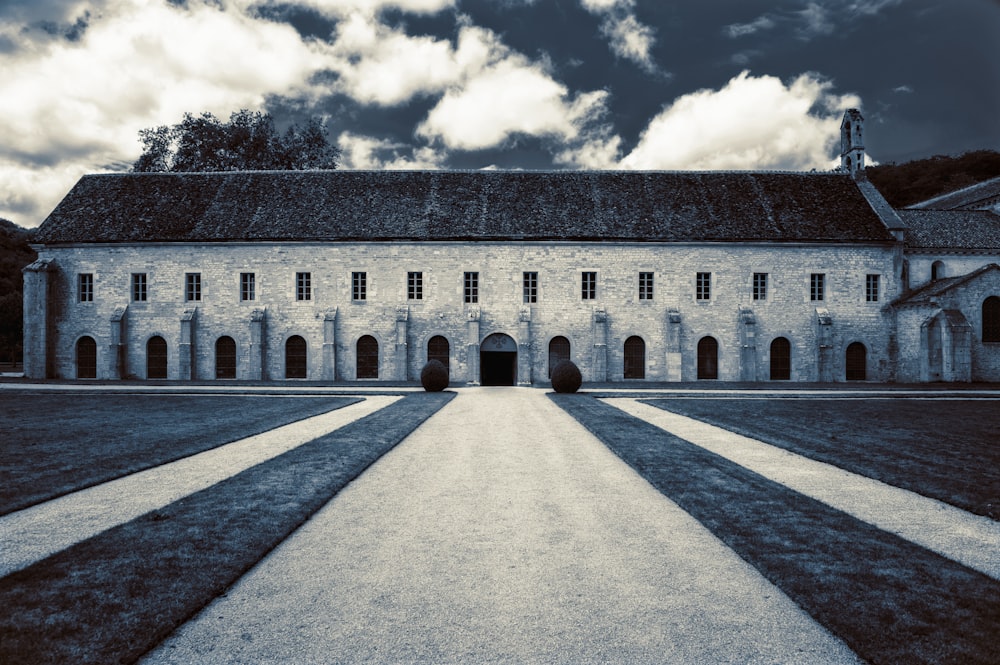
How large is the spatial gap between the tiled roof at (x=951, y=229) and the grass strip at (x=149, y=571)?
40097 mm

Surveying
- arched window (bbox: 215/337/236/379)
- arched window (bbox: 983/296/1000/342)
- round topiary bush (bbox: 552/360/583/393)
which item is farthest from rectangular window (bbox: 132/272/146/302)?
arched window (bbox: 983/296/1000/342)

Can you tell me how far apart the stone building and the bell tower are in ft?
14.2

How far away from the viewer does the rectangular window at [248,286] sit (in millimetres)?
35906

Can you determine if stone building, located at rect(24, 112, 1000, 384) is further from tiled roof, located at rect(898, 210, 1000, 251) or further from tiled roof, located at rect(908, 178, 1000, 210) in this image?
tiled roof, located at rect(908, 178, 1000, 210)

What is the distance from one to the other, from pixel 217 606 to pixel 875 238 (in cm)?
3982

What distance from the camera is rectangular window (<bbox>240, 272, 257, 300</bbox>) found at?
1414 inches

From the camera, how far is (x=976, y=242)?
36.9 m

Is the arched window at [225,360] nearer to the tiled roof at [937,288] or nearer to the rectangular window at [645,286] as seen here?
the rectangular window at [645,286]

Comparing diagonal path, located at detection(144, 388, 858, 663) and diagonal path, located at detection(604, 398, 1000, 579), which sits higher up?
diagonal path, located at detection(144, 388, 858, 663)

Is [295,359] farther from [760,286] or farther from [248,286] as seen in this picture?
[760,286]

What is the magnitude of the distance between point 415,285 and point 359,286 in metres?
3.35

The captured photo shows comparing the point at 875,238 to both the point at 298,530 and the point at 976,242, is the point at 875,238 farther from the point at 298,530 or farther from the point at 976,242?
the point at 298,530

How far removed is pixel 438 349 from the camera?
35062 millimetres

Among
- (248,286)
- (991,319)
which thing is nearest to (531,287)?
(248,286)
